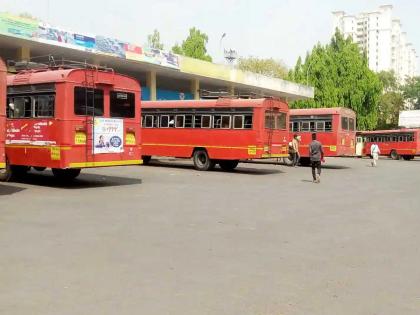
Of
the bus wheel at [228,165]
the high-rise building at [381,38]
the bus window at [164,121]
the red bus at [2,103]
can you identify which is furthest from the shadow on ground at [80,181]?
the high-rise building at [381,38]

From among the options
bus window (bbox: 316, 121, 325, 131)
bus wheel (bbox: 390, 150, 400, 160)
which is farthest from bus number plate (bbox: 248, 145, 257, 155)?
bus wheel (bbox: 390, 150, 400, 160)

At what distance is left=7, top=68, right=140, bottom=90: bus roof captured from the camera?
538 inches

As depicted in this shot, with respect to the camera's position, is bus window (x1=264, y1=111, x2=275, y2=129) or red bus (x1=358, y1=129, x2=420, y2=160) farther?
red bus (x1=358, y1=129, x2=420, y2=160)

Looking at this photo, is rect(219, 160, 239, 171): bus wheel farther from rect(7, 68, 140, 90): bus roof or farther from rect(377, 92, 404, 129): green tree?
rect(377, 92, 404, 129): green tree

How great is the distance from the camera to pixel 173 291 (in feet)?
16.6

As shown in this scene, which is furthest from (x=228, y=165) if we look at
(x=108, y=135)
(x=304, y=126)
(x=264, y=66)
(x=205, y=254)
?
(x=264, y=66)

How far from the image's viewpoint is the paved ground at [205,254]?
475 centimetres

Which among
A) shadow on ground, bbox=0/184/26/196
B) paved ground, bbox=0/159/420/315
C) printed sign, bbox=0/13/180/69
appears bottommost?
paved ground, bbox=0/159/420/315

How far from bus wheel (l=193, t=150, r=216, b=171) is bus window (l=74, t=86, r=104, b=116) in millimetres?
8121

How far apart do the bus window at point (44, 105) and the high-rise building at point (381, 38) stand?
129199 mm

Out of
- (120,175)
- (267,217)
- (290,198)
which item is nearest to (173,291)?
(267,217)

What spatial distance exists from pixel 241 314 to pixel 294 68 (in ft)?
172

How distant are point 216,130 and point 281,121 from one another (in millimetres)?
2671

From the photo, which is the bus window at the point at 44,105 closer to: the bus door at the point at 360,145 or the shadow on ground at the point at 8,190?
the shadow on ground at the point at 8,190
